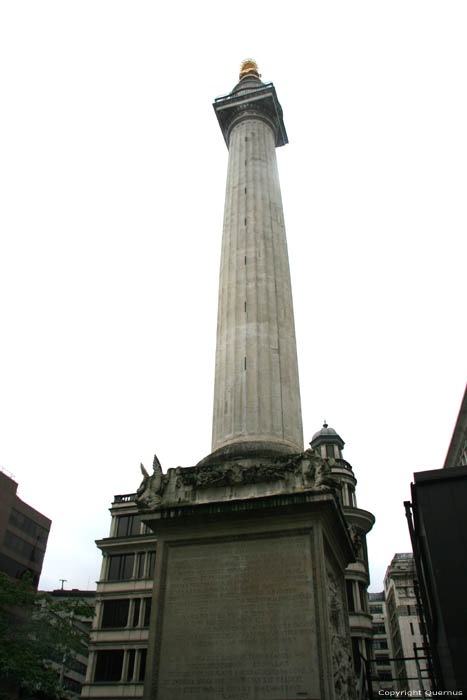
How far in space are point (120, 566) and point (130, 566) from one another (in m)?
0.94

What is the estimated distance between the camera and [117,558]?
41.5m

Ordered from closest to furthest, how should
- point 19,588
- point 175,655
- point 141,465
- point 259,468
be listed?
point 175,655
point 259,468
point 141,465
point 19,588

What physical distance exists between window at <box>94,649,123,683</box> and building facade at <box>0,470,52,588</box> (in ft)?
61.9

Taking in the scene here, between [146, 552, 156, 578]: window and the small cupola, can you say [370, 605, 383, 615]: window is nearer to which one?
the small cupola

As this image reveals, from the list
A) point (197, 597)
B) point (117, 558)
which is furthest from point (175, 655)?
point (117, 558)

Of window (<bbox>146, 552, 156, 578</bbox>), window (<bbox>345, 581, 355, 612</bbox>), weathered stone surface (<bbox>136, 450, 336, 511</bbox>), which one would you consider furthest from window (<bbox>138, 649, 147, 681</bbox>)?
weathered stone surface (<bbox>136, 450, 336, 511</bbox>)

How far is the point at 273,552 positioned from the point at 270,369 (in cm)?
673

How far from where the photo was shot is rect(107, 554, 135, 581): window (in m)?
40.6

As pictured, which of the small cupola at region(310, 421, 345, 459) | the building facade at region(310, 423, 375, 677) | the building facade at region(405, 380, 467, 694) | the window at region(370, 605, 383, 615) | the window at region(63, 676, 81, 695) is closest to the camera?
the building facade at region(405, 380, 467, 694)

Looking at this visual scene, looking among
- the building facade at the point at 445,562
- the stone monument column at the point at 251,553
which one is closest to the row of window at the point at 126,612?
the stone monument column at the point at 251,553

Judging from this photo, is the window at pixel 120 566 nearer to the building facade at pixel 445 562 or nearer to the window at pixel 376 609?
the building facade at pixel 445 562

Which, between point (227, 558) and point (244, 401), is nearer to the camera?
point (227, 558)

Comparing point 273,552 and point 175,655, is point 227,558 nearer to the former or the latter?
point 273,552

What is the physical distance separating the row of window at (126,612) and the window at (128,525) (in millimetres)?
4879
